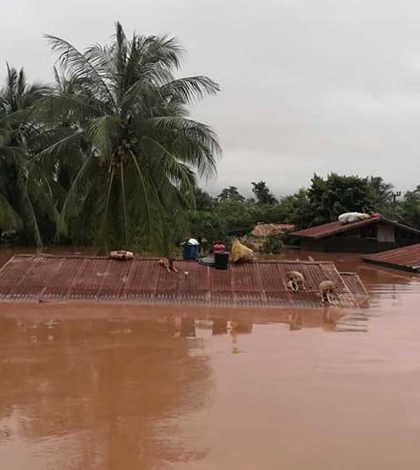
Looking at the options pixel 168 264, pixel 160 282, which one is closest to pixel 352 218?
pixel 168 264

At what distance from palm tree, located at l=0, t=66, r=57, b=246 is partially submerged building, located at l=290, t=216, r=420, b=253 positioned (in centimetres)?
1237

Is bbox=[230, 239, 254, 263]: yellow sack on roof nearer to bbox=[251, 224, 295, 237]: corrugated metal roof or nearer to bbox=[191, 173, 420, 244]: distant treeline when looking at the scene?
bbox=[191, 173, 420, 244]: distant treeline

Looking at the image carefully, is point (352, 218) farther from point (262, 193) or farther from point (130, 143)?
point (262, 193)

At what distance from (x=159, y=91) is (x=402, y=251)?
1244 cm

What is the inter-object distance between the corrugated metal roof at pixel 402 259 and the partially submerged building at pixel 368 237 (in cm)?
448

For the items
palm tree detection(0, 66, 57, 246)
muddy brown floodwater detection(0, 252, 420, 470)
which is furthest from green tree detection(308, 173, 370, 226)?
muddy brown floodwater detection(0, 252, 420, 470)

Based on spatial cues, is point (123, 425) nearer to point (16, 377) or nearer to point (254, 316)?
point (16, 377)

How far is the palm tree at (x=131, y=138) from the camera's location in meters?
14.8

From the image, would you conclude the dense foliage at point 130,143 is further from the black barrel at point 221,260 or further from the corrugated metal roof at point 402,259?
the corrugated metal roof at point 402,259

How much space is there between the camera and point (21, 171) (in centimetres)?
2359

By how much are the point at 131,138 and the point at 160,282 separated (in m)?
4.27

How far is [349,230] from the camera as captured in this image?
93.8 ft

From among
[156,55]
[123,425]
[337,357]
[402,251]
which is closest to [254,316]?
[337,357]

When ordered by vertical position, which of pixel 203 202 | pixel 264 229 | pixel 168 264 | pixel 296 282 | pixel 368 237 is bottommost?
pixel 296 282
